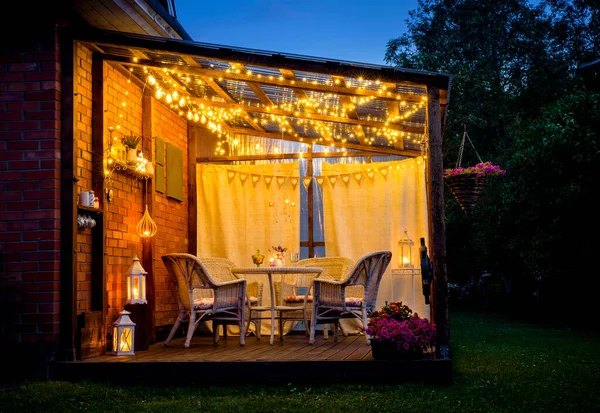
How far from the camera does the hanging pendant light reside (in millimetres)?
7625

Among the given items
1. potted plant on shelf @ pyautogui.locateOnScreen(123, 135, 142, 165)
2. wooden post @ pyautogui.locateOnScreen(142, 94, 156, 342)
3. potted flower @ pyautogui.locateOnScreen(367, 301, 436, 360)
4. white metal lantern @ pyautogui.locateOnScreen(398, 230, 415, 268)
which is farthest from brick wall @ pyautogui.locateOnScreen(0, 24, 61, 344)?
white metal lantern @ pyautogui.locateOnScreen(398, 230, 415, 268)

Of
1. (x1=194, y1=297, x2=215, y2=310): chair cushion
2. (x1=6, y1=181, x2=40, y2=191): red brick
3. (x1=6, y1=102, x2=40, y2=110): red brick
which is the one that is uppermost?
(x1=6, y1=102, x2=40, y2=110): red brick

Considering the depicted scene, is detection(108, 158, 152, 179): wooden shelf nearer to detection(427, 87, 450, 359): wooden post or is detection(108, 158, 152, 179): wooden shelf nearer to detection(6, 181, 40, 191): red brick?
detection(6, 181, 40, 191): red brick

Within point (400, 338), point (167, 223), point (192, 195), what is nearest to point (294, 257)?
point (167, 223)

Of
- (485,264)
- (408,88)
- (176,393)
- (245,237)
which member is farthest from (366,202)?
(485,264)

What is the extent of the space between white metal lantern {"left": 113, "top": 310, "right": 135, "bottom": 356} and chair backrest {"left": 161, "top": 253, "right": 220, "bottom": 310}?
2.81 ft

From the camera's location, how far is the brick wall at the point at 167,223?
8266 millimetres

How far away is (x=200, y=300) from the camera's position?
741cm

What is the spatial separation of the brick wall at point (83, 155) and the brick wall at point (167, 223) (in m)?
1.65

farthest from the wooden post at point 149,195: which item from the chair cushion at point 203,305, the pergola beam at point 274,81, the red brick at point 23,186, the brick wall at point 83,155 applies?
the red brick at point 23,186

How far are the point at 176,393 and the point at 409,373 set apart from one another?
1747mm

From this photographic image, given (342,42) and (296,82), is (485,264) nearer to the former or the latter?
(296,82)

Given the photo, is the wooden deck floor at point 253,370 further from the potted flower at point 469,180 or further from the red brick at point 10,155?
the potted flower at point 469,180

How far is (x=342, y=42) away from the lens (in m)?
97.0
